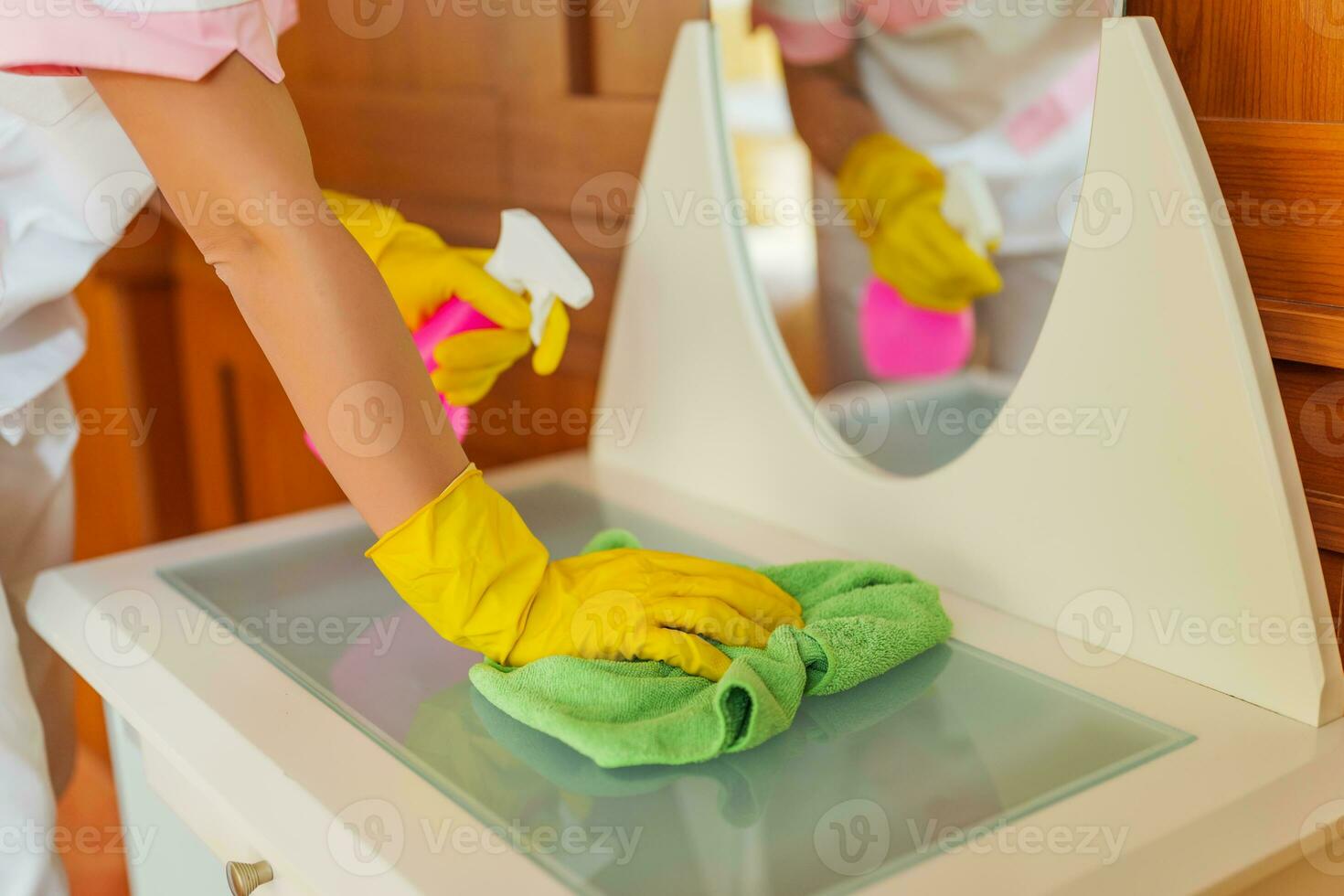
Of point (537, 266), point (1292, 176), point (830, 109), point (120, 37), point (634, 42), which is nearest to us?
point (120, 37)

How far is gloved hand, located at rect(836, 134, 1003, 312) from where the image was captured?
2.63ft

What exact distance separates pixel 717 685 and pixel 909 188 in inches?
15.9

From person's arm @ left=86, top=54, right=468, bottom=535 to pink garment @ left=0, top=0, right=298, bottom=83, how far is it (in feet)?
0.03

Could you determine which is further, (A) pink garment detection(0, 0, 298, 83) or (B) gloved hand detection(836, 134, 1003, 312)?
(B) gloved hand detection(836, 134, 1003, 312)

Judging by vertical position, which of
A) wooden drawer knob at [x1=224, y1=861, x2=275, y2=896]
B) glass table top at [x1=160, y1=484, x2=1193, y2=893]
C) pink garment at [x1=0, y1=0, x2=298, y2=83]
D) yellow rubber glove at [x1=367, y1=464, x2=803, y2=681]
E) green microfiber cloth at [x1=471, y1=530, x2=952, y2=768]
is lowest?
wooden drawer knob at [x1=224, y1=861, x2=275, y2=896]

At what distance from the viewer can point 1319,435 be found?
63 centimetres

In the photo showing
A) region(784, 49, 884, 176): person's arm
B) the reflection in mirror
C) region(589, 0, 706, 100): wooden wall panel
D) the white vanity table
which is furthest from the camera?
region(589, 0, 706, 100): wooden wall panel

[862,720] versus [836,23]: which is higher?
[836,23]

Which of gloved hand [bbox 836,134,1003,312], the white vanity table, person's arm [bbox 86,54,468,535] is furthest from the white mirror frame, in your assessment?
person's arm [bbox 86,54,468,535]

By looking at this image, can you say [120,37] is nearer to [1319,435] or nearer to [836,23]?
[836,23]

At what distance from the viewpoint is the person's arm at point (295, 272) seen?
1.77ft

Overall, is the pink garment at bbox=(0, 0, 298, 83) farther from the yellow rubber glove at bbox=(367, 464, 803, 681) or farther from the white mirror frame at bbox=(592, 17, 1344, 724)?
the white mirror frame at bbox=(592, 17, 1344, 724)

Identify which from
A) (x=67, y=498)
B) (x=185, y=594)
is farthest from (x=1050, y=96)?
(x=67, y=498)

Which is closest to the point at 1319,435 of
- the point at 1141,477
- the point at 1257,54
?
the point at 1141,477
